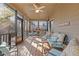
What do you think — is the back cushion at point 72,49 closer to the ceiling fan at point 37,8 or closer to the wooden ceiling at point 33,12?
the wooden ceiling at point 33,12

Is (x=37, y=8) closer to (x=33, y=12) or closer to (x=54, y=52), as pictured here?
(x=33, y=12)

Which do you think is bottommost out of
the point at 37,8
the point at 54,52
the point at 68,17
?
the point at 54,52

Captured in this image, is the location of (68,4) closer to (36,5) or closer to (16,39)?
(36,5)

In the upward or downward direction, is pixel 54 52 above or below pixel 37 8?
below

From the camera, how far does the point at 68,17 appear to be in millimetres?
2326

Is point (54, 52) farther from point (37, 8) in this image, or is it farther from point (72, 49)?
point (37, 8)

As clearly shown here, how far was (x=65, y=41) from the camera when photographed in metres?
2.35

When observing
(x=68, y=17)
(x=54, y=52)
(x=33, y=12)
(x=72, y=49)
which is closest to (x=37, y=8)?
(x=33, y=12)

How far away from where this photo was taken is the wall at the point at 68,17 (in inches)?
91.4

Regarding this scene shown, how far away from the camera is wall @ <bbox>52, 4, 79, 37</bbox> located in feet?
7.61

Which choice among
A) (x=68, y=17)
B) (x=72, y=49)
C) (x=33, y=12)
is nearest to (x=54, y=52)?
(x=72, y=49)

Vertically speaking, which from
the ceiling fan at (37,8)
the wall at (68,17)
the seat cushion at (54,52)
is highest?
the ceiling fan at (37,8)

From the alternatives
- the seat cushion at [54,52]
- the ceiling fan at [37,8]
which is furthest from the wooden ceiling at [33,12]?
the seat cushion at [54,52]

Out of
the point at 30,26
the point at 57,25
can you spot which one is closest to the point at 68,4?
the point at 57,25
